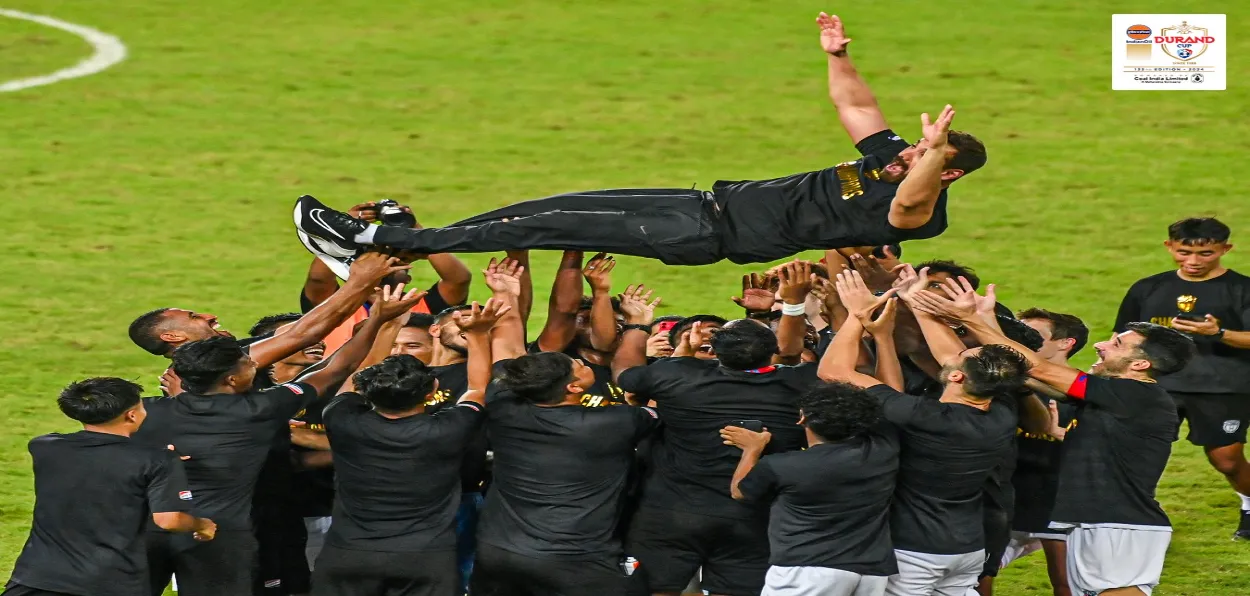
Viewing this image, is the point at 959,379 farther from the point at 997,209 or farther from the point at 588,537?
the point at 997,209

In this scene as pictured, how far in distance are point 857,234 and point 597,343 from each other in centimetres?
134

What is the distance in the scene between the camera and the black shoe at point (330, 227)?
26.1 ft

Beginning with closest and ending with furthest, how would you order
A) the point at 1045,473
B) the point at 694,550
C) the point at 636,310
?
1. the point at 694,550
2. the point at 1045,473
3. the point at 636,310

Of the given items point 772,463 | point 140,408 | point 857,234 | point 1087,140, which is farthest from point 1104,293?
point 140,408

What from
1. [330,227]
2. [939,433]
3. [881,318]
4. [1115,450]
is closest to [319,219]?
[330,227]

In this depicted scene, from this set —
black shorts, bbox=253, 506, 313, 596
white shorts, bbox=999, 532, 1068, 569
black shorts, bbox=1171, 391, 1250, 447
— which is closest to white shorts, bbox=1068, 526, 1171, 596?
white shorts, bbox=999, 532, 1068, 569

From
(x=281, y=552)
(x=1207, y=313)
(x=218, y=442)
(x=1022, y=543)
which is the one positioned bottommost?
(x=1022, y=543)

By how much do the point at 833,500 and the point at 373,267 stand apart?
2.42 m

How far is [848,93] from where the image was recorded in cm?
805

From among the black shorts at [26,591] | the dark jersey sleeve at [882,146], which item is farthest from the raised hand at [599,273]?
the black shorts at [26,591]

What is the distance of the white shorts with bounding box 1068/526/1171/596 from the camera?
23.7 ft

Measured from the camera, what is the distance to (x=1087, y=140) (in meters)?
16.1

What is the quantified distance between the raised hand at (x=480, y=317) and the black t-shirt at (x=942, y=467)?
158cm

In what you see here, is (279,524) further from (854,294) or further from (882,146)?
(882,146)
